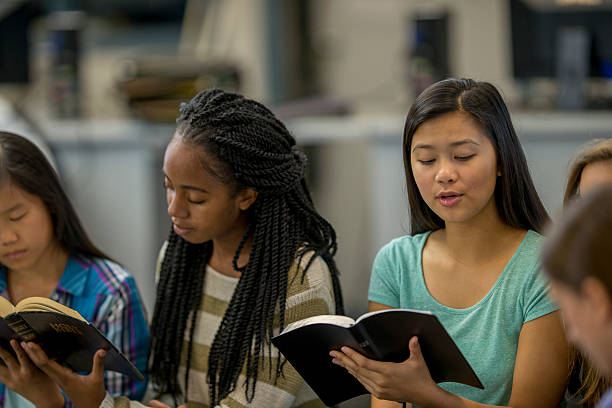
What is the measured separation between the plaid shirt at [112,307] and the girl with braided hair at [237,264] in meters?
0.04

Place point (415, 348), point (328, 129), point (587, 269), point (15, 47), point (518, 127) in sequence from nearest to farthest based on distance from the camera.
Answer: point (587, 269) → point (415, 348) → point (518, 127) → point (328, 129) → point (15, 47)

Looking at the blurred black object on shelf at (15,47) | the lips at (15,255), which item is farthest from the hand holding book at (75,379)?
the blurred black object on shelf at (15,47)

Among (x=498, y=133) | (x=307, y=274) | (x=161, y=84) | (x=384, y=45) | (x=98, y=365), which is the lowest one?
(x=98, y=365)

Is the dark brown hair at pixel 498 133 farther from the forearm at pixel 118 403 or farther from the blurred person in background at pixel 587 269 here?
the forearm at pixel 118 403

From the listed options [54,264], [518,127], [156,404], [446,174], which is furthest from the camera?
[518,127]

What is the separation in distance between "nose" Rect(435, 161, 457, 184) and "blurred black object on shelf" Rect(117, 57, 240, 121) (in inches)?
84.8

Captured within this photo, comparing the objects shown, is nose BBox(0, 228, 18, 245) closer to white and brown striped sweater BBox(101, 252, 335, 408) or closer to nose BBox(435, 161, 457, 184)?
white and brown striped sweater BBox(101, 252, 335, 408)

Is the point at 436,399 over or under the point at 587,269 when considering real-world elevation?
under

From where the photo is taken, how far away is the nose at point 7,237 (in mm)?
1419

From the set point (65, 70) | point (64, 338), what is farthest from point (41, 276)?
point (65, 70)

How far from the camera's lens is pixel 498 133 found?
1235mm

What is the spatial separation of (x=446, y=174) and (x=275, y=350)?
0.43 meters

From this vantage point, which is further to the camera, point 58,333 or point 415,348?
point 58,333

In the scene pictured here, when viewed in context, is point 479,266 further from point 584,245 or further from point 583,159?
point 584,245
